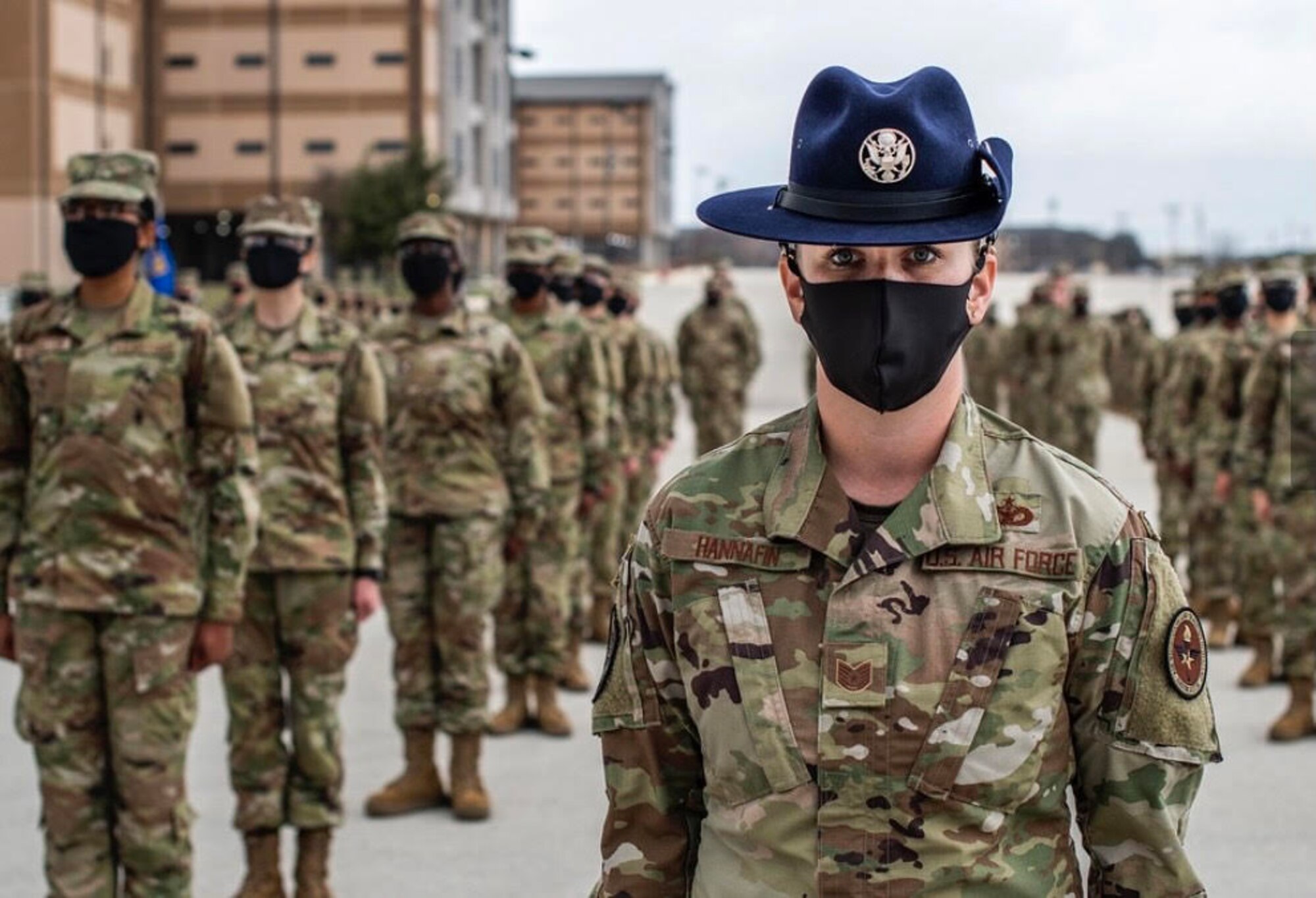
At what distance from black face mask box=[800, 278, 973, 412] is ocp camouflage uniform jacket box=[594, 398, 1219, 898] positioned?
12cm

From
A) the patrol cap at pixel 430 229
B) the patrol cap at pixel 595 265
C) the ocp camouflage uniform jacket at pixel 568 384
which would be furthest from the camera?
the patrol cap at pixel 595 265

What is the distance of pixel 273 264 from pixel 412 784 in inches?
88.3

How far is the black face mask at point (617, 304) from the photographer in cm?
1404

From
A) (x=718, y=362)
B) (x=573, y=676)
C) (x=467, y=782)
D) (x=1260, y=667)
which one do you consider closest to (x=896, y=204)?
(x=467, y=782)

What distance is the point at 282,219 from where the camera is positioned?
6.05 meters

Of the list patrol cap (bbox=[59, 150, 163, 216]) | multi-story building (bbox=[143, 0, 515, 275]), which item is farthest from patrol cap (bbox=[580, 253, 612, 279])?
multi-story building (bbox=[143, 0, 515, 275])

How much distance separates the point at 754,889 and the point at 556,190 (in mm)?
102516

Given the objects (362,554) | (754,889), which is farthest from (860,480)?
(362,554)

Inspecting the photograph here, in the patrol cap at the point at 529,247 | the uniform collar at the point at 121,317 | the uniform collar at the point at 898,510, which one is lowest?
the uniform collar at the point at 898,510

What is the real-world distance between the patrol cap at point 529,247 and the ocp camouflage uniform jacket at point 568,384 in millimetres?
430

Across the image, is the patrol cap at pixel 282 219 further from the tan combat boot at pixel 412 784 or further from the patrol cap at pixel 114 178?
the tan combat boot at pixel 412 784

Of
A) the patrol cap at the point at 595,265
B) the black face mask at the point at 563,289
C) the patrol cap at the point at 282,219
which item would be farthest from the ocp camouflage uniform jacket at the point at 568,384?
the patrol cap at the point at 282,219

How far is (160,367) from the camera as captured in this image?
4918 millimetres

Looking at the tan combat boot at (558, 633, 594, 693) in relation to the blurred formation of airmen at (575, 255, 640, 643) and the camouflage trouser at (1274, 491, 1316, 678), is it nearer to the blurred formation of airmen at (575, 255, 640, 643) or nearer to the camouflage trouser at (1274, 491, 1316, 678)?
the blurred formation of airmen at (575, 255, 640, 643)
